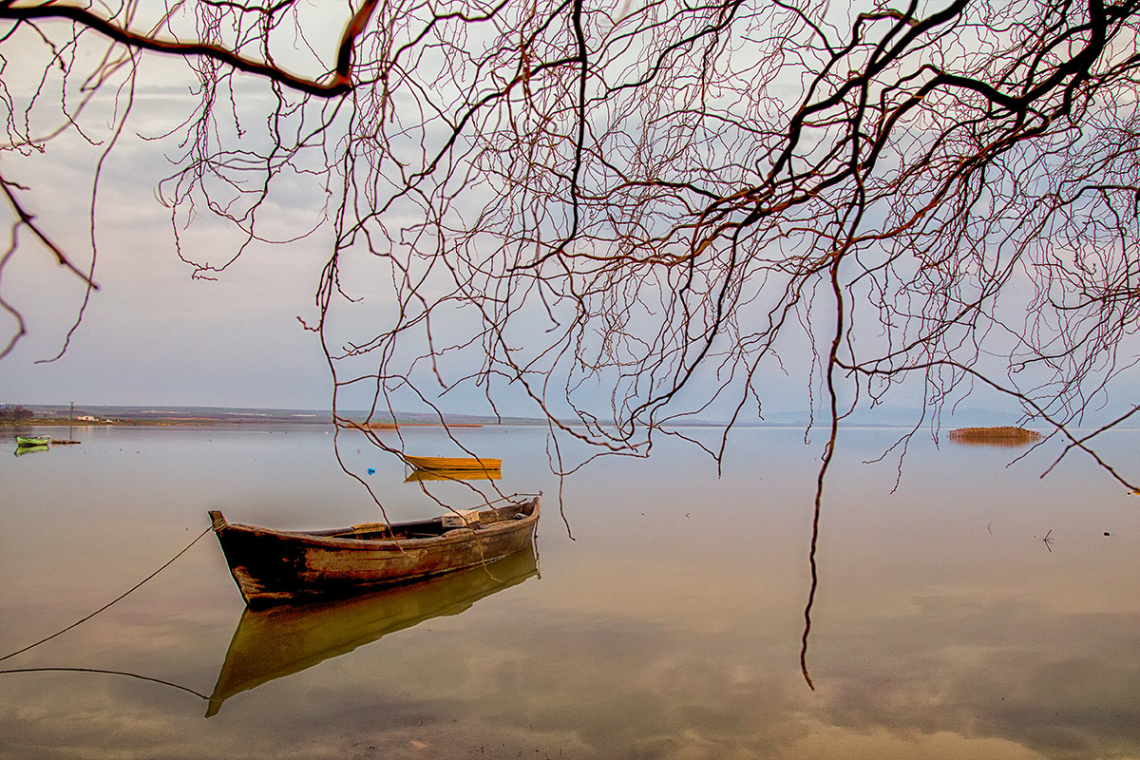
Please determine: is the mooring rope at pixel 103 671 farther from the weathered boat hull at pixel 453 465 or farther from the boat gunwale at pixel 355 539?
the weathered boat hull at pixel 453 465

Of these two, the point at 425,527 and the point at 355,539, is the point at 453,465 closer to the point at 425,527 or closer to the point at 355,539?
the point at 425,527

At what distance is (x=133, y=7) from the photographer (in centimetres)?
86

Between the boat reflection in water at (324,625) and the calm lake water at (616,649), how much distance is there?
3cm

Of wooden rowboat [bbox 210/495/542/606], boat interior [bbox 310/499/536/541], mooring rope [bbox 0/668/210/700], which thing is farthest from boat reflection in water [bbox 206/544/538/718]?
boat interior [bbox 310/499/536/541]

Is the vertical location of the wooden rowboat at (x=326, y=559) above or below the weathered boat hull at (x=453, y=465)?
below

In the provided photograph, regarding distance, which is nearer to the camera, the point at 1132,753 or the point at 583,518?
the point at 1132,753

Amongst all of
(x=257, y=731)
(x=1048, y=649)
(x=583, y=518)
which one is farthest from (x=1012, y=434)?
(x=257, y=731)

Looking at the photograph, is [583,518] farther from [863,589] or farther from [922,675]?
[922,675]

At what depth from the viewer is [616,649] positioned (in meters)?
6.50

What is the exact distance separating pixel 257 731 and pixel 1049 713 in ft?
17.1

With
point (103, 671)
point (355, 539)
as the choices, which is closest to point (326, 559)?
point (355, 539)

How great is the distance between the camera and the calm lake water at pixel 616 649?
4773mm

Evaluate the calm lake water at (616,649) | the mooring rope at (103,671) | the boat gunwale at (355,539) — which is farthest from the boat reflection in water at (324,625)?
the boat gunwale at (355,539)

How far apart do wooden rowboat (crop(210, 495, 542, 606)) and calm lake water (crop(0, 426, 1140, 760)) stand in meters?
0.26
